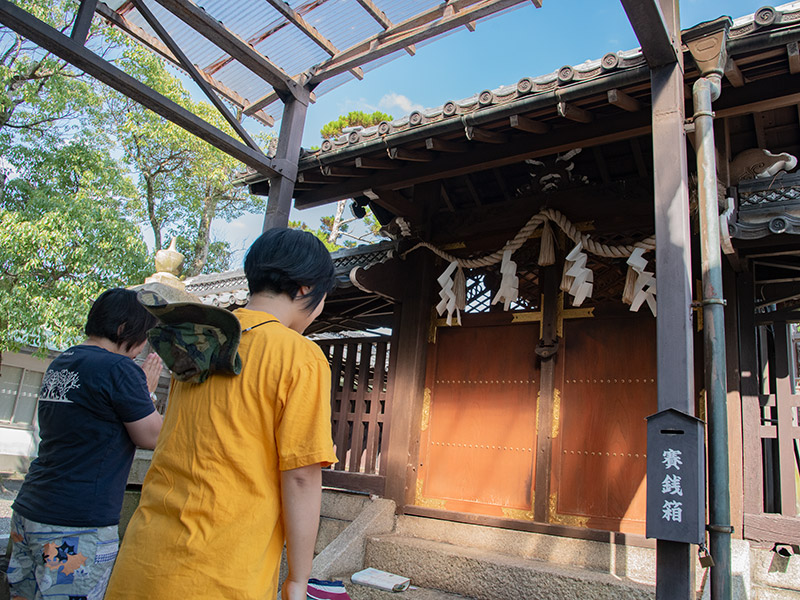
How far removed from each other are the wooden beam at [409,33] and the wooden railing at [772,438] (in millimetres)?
3797

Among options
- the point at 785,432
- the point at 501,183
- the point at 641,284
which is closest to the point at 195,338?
the point at 641,284

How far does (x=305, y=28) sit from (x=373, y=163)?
150cm

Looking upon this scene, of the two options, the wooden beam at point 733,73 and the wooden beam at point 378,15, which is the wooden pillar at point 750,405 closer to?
the wooden beam at point 733,73

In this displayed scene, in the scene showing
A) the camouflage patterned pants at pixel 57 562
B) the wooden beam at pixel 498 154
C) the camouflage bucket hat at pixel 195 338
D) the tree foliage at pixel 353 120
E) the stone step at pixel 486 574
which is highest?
the tree foliage at pixel 353 120

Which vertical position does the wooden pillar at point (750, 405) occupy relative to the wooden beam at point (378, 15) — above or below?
below

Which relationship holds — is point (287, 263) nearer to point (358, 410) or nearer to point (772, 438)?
point (772, 438)

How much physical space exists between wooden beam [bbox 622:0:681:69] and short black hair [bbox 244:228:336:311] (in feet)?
10.4

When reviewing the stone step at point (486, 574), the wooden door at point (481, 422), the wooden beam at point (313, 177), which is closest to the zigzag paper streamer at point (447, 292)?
the wooden door at point (481, 422)

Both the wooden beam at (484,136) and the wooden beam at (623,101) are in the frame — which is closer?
the wooden beam at (623,101)

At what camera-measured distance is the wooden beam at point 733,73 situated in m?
4.33

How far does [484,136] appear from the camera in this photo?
5512 mm

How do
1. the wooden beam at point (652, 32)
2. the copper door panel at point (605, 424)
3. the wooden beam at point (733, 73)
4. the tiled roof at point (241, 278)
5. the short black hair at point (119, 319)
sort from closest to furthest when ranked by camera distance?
the short black hair at point (119, 319)
the wooden beam at point (652, 32)
the wooden beam at point (733, 73)
the copper door panel at point (605, 424)
the tiled roof at point (241, 278)

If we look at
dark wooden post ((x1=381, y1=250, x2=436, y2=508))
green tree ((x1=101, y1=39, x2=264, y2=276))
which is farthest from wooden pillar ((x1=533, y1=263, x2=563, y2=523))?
green tree ((x1=101, y1=39, x2=264, y2=276))

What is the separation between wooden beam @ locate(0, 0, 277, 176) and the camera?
4.34 m
